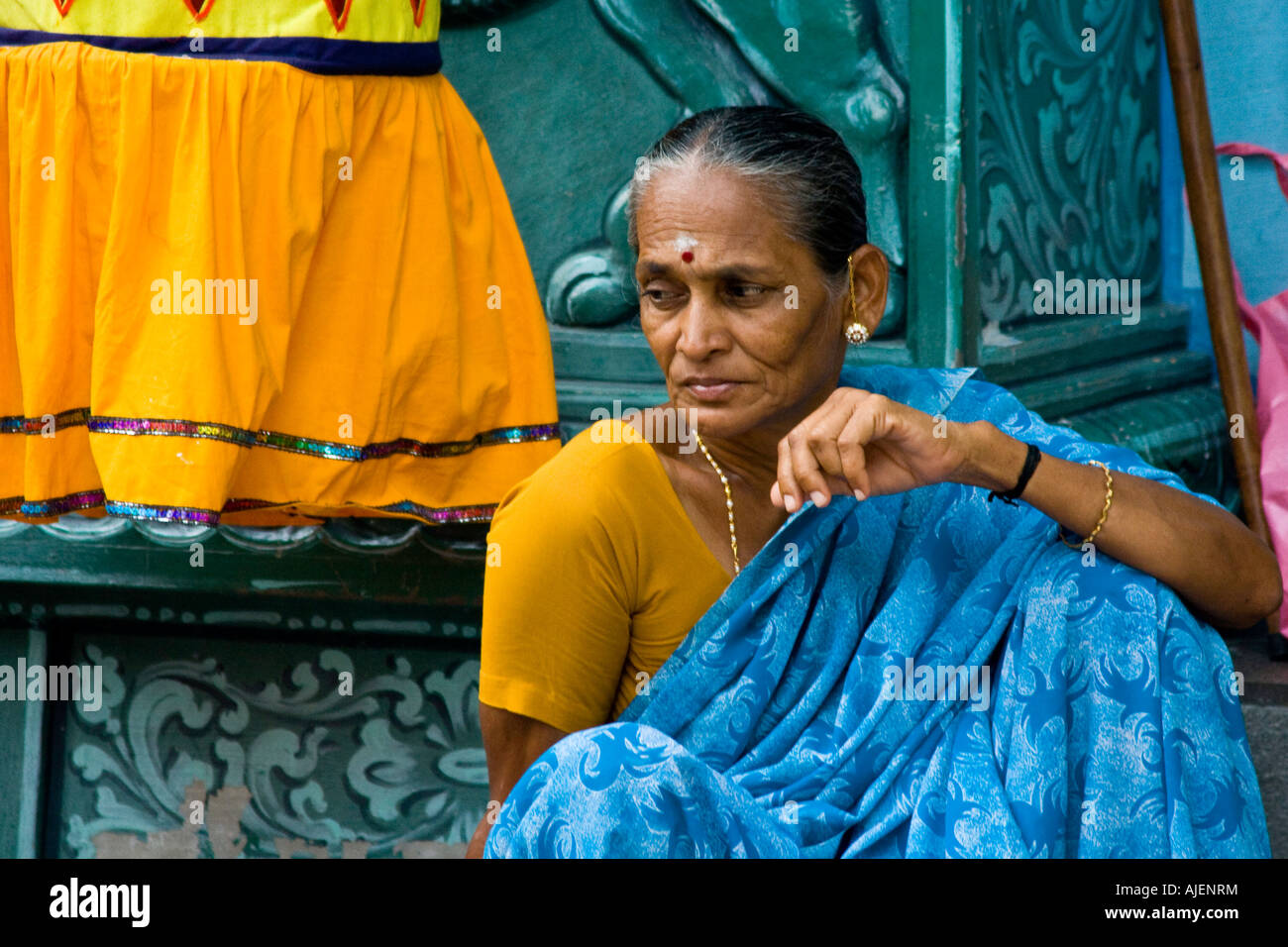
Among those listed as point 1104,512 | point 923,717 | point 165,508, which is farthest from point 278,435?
point 1104,512

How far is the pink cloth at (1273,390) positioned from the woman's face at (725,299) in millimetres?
1168

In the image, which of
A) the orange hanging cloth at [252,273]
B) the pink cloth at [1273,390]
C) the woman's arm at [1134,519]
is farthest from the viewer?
the pink cloth at [1273,390]

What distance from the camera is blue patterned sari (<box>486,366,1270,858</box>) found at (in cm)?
165

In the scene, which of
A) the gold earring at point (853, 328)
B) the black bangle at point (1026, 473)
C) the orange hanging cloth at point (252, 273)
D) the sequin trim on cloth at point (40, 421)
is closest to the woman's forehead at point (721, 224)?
the gold earring at point (853, 328)

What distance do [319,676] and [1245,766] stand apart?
168 cm

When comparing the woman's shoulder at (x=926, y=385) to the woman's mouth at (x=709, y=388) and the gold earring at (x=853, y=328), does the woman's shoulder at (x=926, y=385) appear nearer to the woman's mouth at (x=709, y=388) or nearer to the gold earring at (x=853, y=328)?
the gold earring at (x=853, y=328)

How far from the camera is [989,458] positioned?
1797 millimetres

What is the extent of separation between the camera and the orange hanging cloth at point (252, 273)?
213cm

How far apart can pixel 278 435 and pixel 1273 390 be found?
1.78 metres

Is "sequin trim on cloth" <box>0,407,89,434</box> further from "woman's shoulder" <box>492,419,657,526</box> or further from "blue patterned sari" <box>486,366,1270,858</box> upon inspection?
"blue patterned sari" <box>486,366,1270,858</box>

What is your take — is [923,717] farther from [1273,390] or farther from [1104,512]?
[1273,390]

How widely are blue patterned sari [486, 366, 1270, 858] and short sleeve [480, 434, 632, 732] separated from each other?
0.08m

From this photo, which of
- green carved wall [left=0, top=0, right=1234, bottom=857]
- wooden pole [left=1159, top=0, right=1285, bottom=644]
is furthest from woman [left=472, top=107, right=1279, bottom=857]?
wooden pole [left=1159, top=0, right=1285, bottom=644]
